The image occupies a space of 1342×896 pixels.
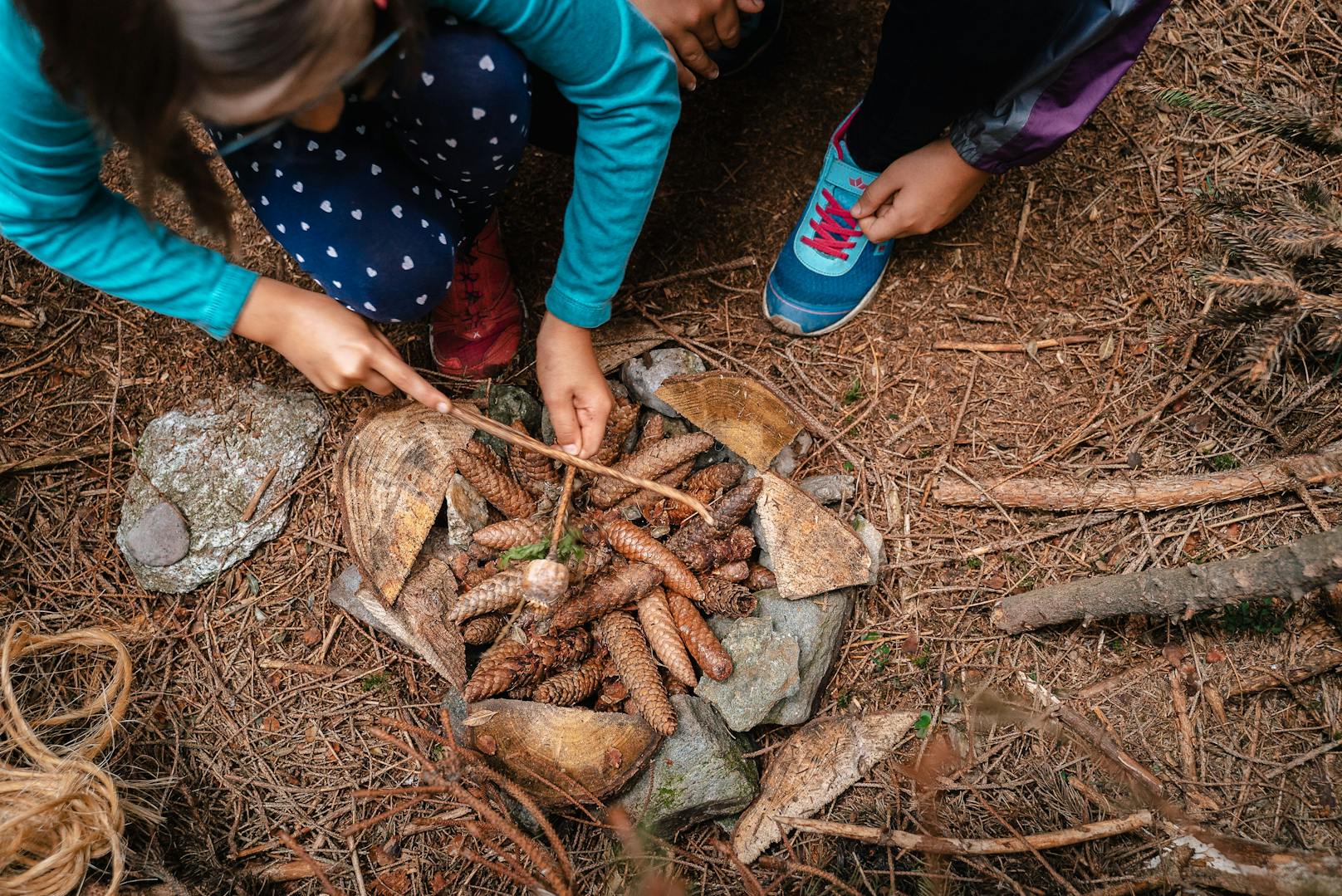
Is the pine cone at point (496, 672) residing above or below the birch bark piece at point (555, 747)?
above

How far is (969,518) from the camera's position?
178 centimetres

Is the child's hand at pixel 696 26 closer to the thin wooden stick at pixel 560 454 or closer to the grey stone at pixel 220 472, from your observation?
the thin wooden stick at pixel 560 454

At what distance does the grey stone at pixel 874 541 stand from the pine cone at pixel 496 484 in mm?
770

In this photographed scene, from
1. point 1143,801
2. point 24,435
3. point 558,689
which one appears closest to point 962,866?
point 1143,801

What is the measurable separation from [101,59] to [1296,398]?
222 cm

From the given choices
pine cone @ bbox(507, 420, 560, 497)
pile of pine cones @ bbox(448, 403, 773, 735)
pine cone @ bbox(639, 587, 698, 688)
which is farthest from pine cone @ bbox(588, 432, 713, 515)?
pine cone @ bbox(639, 587, 698, 688)

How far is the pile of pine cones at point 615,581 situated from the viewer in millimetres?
1615

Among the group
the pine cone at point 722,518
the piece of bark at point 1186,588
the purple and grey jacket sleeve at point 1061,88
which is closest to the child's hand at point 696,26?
the purple and grey jacket sleeve at point 1061,88

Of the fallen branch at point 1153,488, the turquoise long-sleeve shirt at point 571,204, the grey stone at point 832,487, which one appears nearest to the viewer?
the turquoise long-sleeve shirt at point 571,204

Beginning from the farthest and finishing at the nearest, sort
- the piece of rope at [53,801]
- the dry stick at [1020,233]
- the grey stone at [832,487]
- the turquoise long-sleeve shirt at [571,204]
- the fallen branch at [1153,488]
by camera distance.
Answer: the dry stick at [1020,233]
the grey stone at [832,487]
the fallen branch at [1153,488]
the piece of rope at [53,801]
the turquoise long-sleeve shirt at [571,204]

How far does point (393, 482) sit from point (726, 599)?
30.9 inches

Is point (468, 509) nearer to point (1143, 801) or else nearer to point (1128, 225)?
point (1143, 801)

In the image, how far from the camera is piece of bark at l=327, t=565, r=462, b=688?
5.31 feet

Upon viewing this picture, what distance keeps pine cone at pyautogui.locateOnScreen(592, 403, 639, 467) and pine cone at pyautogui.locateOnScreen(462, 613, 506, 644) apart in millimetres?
426
